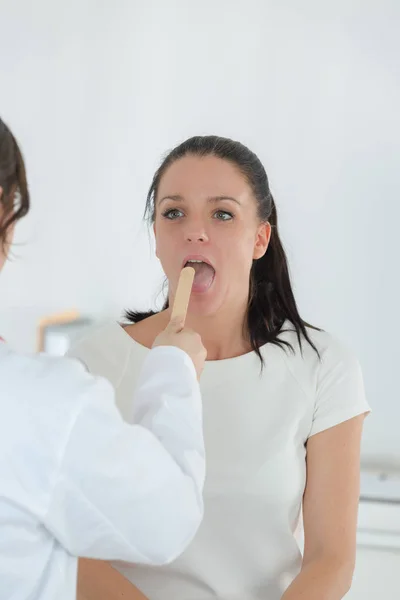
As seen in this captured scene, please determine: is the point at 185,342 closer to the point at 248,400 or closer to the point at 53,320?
the point at 248,400

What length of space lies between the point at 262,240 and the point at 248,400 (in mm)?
253

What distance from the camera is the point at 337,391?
109 centimetres

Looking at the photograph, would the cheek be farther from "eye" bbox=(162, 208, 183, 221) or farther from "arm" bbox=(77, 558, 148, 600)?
"arm" bbox=(77, 558, 148, 600)

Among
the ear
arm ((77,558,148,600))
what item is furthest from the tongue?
arm ((77,558,148,600))

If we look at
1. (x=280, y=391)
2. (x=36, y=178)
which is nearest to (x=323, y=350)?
(x=280, y=391)

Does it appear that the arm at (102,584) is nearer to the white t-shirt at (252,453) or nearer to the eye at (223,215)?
the white t-shirt at (252,453)

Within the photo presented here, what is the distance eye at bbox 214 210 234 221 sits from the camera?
1.14m

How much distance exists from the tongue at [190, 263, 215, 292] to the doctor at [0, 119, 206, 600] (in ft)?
1.29

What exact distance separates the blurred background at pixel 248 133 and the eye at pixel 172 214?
1.43ft

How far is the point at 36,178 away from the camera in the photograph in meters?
1.58

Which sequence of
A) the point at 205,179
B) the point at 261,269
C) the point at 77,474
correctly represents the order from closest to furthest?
the point at 77,474, the point at 205,179, the point at 261,269

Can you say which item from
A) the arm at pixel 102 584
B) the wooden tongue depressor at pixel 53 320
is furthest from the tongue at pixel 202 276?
the wooden tongue depressor at pixel 53 320

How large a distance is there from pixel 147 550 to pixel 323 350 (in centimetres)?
52

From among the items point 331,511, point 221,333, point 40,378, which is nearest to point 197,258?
point 221,333
